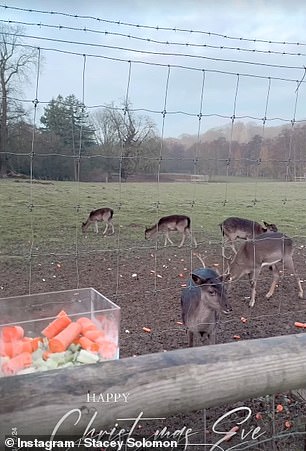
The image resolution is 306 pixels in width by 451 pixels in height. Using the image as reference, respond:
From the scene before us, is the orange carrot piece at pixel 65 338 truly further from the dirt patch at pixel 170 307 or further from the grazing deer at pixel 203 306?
the grazing deer at pixel 203 306

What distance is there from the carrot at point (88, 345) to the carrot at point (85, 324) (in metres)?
0.06

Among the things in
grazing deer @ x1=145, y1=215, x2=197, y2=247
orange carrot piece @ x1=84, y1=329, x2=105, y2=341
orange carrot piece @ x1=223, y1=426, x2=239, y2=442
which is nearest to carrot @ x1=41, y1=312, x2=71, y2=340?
orange carrot piece @ x1=84, y1=329, x2=105, y2=341

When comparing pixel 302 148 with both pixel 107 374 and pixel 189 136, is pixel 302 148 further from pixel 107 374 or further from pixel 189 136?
pixel 107 374

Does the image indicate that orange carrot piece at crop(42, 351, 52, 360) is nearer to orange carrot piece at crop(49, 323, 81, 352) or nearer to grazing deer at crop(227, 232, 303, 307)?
orange carrot piece at crop(49, 323, 81, 352)

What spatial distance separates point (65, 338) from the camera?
1.92 m

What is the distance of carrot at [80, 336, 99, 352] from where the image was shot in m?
1.88

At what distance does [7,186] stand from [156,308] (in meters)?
3.47

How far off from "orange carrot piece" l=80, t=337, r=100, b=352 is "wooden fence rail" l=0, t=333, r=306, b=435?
0.53 m

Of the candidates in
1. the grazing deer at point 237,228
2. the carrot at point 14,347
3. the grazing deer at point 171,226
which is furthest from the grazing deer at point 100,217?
the carrot at point 14,347

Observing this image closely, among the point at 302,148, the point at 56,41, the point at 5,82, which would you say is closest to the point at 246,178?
the point at 302,148

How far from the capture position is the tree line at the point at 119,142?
4.64 m

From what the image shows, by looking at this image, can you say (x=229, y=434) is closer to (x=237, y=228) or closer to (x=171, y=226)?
(x=237, y=228)

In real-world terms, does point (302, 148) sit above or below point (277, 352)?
above

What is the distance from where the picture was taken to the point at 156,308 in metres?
4.67
